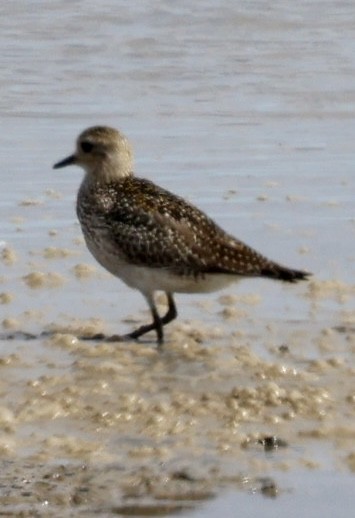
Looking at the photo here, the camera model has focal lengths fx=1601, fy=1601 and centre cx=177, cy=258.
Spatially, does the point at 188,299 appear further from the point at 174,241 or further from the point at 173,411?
the point at 173,411

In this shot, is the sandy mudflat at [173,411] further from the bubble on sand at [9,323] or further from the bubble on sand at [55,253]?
the bubble on sand at [55,253]

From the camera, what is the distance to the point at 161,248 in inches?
293

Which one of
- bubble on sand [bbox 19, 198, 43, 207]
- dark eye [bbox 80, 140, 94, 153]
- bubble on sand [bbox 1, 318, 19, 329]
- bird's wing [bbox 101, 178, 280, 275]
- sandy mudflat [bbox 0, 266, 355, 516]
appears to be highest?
dark eye [bbox 80, 140, 94, 153]

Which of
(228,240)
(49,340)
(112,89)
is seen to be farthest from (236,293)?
(112,89)

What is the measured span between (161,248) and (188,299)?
29.2 inches

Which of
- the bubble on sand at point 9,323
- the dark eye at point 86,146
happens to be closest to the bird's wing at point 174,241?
the dark eye at point 86,146

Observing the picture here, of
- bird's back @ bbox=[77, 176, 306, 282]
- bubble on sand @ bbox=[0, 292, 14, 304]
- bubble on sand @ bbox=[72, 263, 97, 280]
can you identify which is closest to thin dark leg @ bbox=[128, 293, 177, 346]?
bird's back @ bbox=[77, 176, 306, 282]

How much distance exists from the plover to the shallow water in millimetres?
264

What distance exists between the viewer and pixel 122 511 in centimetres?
531

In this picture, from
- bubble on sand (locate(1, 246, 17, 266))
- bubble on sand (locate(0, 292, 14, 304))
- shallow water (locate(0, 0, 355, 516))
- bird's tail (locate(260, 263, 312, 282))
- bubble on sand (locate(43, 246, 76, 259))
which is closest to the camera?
shallow water (locate(0, 0, 355, 516))

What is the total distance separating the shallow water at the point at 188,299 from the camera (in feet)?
18.7

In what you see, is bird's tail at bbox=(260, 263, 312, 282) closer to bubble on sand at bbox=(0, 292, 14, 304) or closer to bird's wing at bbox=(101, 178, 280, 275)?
bird's wing at bbox=(101, 178, 280, 275)

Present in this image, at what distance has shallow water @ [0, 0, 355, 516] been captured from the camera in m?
5.69

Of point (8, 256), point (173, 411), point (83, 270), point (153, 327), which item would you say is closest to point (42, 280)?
point (83, 270)
